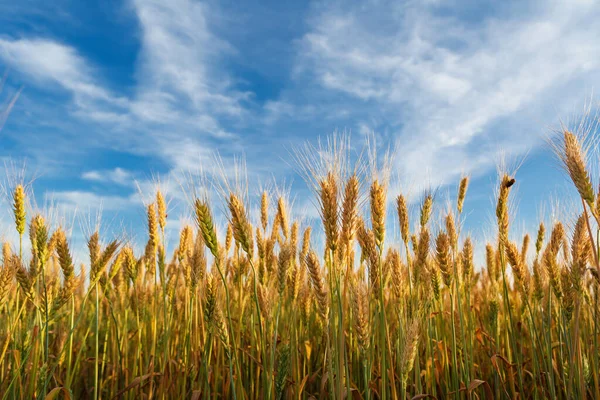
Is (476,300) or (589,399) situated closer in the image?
(589,399)

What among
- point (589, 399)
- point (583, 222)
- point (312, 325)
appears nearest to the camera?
point (583, 222)

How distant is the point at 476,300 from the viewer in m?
7.05

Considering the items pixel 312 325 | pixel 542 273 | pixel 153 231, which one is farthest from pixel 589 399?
pixel 153 231

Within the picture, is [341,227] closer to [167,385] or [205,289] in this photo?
[205,289]

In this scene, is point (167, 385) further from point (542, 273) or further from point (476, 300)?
point (476, 300)

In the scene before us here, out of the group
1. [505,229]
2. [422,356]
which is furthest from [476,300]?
[505,229]

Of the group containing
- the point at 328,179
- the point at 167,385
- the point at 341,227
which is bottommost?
the point at 167,385

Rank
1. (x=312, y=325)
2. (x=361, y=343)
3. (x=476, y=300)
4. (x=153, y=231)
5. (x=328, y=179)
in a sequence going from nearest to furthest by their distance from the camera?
(x=361, y=343) < (x=328, y=179) < (x=153, y=231) < (x=312, y=325) < (x=476, y=300)

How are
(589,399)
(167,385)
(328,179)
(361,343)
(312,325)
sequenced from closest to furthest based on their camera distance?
(361,343), (328,179), (167,385), (589,399), (312,325)

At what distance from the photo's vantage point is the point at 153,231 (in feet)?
13.4

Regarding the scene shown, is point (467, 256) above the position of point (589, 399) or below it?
above

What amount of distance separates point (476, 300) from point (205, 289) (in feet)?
17.9

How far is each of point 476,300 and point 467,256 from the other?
3.06 meters

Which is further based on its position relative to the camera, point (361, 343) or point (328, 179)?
point (328, 179)
